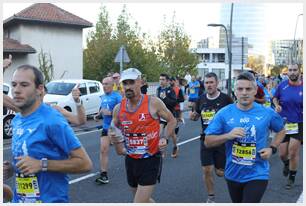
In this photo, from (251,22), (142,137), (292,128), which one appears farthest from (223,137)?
(251,22)

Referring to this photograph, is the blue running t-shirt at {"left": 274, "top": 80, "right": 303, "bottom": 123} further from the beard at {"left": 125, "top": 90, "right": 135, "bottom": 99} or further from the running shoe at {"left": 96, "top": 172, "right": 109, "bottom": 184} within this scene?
the beard at {"left": 125, "top": 90, "right": 135, "bottom": 99}

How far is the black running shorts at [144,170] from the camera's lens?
16.1 ft

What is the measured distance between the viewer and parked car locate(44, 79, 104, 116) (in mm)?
17531

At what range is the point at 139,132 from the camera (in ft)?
16.5

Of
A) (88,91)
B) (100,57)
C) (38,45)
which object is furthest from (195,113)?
(100,57)

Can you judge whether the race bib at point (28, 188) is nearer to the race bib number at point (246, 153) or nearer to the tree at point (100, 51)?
the race bib number at point (246, 153)

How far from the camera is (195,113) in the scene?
6.88 m

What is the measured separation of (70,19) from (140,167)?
107 ft

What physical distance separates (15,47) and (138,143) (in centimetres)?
2922

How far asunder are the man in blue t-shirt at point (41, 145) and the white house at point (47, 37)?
2976 centimetres

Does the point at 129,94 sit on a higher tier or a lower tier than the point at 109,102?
higher

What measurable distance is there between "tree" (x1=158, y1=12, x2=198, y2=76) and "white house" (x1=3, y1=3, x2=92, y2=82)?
10.5 meters

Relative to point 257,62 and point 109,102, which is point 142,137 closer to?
point 109,102

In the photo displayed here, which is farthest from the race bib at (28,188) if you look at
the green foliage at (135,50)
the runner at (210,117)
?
the green foliage at (135,50)
